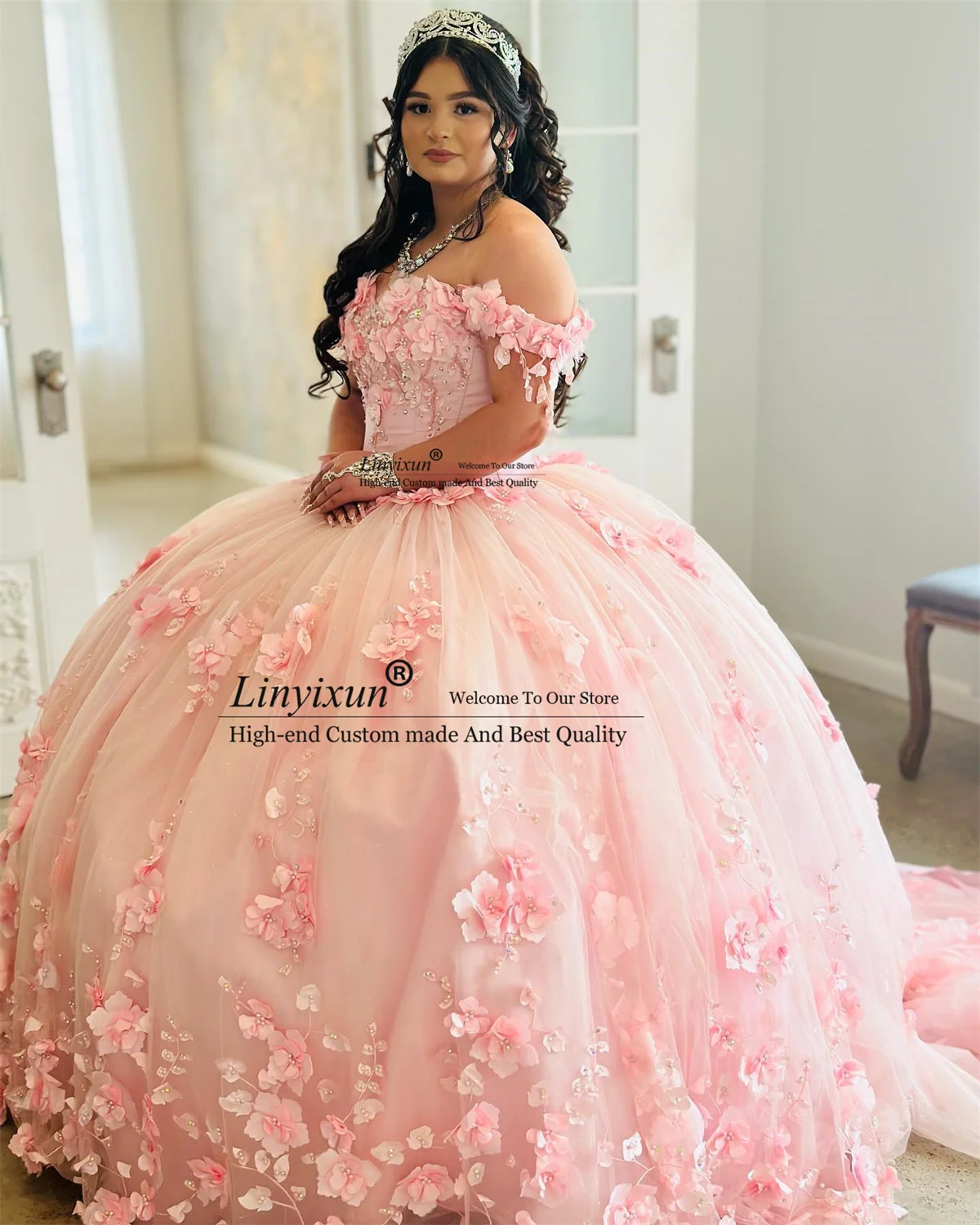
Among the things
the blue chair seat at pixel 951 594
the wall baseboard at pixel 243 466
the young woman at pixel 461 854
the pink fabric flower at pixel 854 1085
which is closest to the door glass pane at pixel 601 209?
the blue chair seat at pixel 951 594

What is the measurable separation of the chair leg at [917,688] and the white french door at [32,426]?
6.77 ft

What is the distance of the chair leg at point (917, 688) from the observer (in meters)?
2.94

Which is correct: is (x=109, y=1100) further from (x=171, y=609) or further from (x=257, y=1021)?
(x=171, y=609)

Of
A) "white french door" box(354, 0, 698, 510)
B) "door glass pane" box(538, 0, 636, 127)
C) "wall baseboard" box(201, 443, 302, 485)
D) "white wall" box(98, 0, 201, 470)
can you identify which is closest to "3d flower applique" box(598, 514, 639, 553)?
"white french door" box(354, 0, 698, 510)

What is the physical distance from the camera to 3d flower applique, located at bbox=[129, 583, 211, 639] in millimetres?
1637

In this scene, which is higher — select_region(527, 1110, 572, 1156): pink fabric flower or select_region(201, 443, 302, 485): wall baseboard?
select_region(527, 1110, 572, 1156): pink fabric flower

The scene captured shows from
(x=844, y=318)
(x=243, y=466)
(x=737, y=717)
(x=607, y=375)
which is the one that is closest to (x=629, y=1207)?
Result: (x=737, y=717)

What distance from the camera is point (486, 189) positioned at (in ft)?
5.65

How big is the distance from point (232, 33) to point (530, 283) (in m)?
4.54

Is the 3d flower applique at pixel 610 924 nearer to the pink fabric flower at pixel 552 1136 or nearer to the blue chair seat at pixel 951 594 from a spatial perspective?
the pink fabric flower at pixel 552 1136

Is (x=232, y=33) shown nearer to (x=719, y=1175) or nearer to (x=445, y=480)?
(x=445, y=480)

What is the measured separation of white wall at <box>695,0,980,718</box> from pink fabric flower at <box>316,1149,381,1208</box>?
2.52 metres

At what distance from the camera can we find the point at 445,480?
1.70m

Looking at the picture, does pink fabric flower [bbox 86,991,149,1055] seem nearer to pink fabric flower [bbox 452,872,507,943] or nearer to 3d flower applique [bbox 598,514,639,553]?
pink fabric flower [bbox 452,872,507,943]
